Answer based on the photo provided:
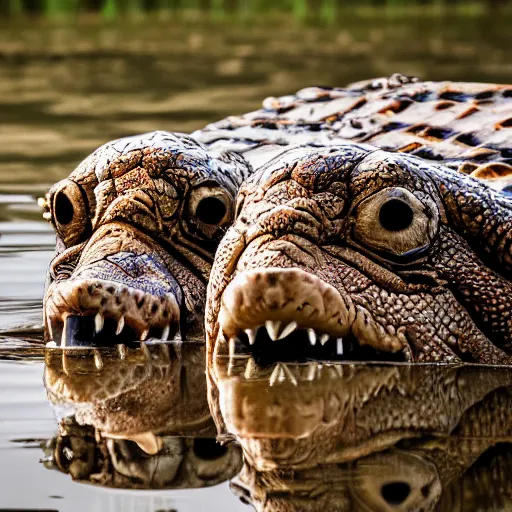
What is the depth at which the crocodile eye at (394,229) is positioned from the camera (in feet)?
19.9

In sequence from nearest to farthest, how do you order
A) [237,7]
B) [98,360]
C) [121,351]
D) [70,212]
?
[98,360], [121,351], [70,212], [237,7]

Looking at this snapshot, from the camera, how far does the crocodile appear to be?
21.5 feet

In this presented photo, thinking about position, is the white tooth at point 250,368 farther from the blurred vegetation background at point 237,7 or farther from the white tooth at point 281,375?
the blurred vegetation background at point 237,7

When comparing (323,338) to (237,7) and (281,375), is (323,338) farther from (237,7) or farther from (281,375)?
(237,7)

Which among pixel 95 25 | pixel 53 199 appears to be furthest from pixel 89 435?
pixel 95 25

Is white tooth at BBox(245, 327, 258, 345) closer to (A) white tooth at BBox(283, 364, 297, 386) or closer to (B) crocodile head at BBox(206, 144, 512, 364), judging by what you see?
(B) crocodile head at BBox(206, 144, 512, 364)

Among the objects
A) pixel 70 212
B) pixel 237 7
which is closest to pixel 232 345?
pixel 70 212

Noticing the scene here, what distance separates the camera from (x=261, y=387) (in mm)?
5773

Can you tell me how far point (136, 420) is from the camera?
17.5ft

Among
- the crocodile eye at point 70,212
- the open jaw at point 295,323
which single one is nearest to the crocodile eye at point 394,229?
the open jaw at point 295,323

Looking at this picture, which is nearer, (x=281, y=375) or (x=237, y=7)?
(x=281, y=375)

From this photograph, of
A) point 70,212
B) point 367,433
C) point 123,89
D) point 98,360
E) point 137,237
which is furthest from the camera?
point 123,89

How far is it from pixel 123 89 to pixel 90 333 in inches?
495

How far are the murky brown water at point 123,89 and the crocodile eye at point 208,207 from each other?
37.0 inches
